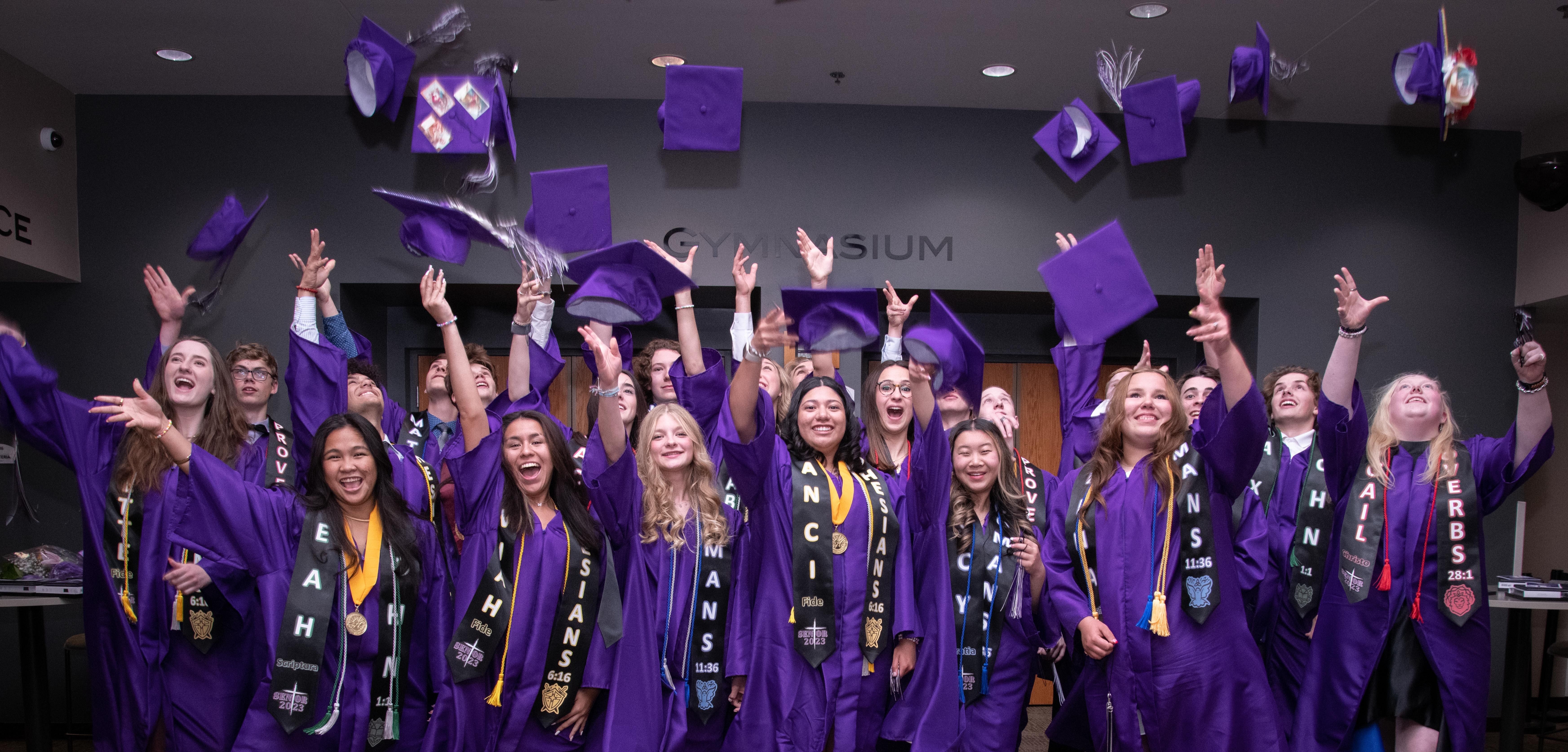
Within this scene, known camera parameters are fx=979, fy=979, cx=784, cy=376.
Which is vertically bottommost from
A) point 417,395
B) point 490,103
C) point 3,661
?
point 3,661

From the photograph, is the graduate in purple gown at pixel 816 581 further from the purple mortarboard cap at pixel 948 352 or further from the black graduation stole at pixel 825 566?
the purple mortarboard cap at pixel 948 352

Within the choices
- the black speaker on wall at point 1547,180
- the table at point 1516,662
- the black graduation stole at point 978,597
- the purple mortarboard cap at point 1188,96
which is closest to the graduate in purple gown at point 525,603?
the black graduation stole at point 978,597

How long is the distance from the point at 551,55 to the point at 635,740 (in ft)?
9.55

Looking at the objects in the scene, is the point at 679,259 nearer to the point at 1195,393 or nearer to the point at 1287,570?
the point at 1195,393

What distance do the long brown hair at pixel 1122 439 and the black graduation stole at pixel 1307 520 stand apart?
552 mm

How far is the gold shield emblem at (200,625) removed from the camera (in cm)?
276

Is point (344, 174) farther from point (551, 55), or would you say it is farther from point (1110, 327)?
point (1110, 327)

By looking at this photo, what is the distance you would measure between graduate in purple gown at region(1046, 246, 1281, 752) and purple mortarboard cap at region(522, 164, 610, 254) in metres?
2.48

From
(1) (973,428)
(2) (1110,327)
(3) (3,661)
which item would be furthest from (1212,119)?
(3) (3,661)

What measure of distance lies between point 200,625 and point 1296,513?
344cm

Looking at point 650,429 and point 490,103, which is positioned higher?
point 490,103

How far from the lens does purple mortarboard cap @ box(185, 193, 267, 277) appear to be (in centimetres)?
425

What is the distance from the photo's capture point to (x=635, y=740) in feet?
8.86

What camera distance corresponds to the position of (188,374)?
2.96 m
